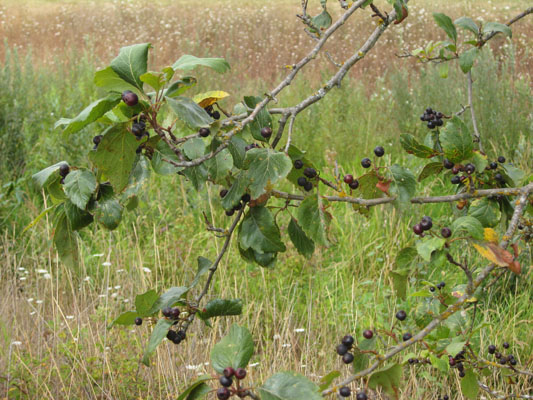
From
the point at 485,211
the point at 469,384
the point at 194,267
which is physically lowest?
the point at 194,267

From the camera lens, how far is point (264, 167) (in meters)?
1.03

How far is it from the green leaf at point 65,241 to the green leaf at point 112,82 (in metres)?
0.29

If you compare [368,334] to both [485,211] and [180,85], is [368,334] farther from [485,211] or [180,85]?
[180,85]

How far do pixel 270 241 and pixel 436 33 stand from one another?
10018 mm

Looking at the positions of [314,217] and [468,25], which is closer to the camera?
[314,217]

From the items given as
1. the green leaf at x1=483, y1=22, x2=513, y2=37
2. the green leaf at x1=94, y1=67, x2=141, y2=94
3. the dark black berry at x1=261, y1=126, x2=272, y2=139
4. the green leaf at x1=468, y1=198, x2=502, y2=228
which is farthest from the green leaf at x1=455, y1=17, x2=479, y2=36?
the green leaf at x1=94, y1=67, x2=141, y2=94

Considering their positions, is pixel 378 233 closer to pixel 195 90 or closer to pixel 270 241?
pixel 270 241

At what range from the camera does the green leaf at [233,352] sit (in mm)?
922

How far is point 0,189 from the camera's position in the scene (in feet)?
14.0

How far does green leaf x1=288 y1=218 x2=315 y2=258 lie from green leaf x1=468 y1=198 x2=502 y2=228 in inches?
A: 13.2

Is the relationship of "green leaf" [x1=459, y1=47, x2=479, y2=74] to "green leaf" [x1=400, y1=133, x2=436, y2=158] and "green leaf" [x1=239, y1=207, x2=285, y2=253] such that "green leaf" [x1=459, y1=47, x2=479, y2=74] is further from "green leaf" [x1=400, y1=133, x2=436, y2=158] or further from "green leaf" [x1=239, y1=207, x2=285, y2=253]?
"green leaf" [x1=239, y1=207, x2=285, y2=253]

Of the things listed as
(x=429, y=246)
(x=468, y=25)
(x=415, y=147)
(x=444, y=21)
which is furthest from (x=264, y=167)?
(x=468, y=25)

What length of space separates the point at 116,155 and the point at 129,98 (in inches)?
4.7

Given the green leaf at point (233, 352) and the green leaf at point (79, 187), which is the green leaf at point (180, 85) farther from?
the green leaf at point (233, 352)
